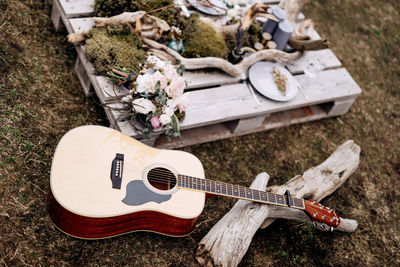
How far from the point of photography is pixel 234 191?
2.60 metres

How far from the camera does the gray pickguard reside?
7.77 ft

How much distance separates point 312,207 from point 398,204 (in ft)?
4.60

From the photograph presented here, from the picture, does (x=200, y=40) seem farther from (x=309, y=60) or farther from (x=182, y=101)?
(x=309, y=60)

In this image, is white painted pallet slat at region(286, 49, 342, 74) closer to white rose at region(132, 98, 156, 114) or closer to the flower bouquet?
the flower bouquet

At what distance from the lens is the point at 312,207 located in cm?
271

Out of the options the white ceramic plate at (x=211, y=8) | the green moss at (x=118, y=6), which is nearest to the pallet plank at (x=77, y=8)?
the green moss at (x=118, y=6)

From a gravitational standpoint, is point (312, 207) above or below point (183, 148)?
above

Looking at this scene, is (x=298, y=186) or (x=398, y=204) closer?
(x=298, y=186)

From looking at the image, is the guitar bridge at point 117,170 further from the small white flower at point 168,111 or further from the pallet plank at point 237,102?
the pallet plank at point 237,102

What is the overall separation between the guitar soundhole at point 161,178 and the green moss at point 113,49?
2.67ft

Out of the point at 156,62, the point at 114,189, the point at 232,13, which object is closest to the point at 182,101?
the point at 156,62

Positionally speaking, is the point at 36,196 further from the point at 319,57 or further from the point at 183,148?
the point at 319,57

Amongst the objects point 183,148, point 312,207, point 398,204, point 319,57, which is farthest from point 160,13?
point 398,204

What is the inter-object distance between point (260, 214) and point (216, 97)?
1.05 metres
